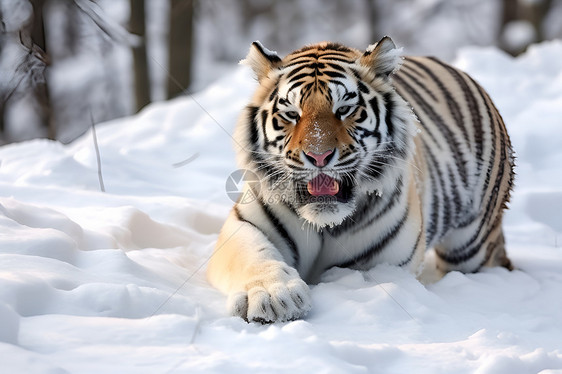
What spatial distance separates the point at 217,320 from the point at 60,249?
59 cm

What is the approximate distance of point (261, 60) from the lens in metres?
2.57

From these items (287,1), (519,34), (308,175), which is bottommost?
(308,175)

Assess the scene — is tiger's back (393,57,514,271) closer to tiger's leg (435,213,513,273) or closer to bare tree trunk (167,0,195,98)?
tiger's leg (435,213,513,273)

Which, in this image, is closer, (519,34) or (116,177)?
(116,177)

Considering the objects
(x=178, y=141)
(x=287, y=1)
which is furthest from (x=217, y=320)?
(x=287, y=1)

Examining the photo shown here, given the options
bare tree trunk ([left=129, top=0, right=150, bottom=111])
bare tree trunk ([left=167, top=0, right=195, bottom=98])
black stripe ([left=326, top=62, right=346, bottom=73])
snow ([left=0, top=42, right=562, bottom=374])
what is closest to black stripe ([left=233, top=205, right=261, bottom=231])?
snow ([left=0, top=42, right=562, bottom=374])

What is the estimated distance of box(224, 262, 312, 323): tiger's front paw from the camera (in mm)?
2038

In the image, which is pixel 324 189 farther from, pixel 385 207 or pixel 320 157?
pixel 385 207

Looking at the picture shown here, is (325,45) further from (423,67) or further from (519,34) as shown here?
(519,34)

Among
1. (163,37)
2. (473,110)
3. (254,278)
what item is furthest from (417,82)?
(163,37)

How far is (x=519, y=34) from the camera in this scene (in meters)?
9.38

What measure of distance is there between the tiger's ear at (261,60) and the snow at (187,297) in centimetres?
75

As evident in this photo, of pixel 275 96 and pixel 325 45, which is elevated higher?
pixel 325 45

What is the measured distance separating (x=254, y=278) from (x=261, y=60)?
0.81 metres
